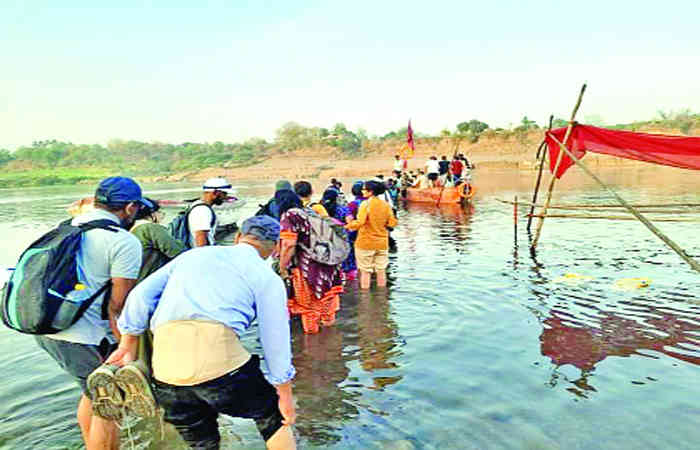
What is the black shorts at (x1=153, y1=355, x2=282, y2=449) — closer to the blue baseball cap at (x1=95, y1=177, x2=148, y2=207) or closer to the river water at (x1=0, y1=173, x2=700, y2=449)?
the blue baseball cap at (x1=95, y1=177, x2=148, y2=207)

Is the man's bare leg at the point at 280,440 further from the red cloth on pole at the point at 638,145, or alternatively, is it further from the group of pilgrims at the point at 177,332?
the red cloth on pole at the point at 638,145

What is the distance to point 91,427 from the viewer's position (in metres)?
3.06

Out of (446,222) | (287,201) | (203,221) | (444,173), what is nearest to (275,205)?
(287,201)

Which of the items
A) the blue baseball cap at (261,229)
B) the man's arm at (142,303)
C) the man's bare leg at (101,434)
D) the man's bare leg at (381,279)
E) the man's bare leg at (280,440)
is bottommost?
the man's bare leg at (381,279)

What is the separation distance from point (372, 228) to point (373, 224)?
0.25 ft

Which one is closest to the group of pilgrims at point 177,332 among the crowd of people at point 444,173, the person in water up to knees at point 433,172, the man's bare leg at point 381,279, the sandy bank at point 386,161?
the man's bare leg at point 381,279

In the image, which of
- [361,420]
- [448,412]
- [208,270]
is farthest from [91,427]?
[448,412]

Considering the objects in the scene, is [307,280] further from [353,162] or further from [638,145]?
[353,162]

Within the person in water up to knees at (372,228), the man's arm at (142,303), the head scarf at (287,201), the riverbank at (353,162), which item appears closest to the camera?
the man's arm at (142,303)

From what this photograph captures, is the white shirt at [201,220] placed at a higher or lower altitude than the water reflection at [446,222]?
higher

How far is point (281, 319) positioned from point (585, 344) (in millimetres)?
4119

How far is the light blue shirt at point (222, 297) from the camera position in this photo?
242cm

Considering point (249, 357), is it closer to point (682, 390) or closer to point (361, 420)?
point (361, 420)

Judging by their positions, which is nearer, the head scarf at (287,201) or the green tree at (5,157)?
the head scarf at (287,201)
